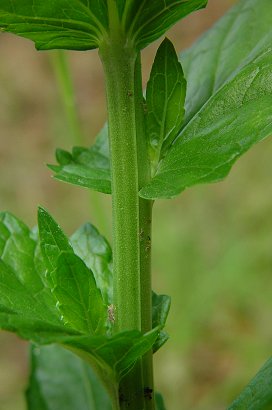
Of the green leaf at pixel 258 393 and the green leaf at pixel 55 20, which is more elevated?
the green leaf at pixel 55 20

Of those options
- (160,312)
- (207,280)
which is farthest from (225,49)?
(207,280)

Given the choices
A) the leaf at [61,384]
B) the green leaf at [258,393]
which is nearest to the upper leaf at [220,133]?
the green leaf at [258,393]

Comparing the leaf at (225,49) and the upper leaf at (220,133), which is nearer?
the upper leaf at (220,133)

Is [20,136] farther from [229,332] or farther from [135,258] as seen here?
[135,258]

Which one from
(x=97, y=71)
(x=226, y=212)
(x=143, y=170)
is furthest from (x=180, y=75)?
(x=97, y=71)

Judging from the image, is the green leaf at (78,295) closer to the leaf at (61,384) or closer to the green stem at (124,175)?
the green stem at (124,175)

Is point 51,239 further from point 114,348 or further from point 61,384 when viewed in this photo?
point 61,384

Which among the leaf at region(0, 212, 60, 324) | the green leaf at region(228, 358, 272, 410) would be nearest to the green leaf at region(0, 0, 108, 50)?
the leaf at region(0, 212, 60, 324)

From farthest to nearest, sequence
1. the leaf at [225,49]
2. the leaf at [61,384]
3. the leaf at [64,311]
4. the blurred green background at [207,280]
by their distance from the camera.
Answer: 1. the blurred green background at [207,280]
2. the leaf at [61,384]
3. the leaf at [225,49]
4. the leaf at [64,311]
